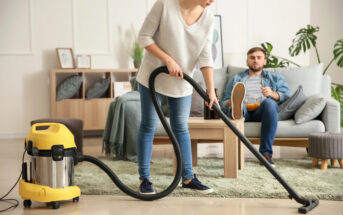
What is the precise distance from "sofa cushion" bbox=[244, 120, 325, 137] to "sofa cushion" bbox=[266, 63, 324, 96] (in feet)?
1.69

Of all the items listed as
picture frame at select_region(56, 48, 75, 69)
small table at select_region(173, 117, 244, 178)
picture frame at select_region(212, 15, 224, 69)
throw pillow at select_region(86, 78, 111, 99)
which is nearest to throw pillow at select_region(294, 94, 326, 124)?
small table at select_region(173, 117, 244, 178)

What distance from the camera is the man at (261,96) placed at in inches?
149

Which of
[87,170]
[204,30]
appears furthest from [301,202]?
[87,170]

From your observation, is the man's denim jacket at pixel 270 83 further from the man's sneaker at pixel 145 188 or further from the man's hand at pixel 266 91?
the man's sneaker at pixel 145 188

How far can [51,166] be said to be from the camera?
2473 mm

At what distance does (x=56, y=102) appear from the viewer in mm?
5883

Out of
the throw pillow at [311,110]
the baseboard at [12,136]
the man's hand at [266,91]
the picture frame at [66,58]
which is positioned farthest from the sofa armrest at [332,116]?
the baseboard at [12,136]

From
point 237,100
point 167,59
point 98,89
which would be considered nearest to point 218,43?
point 98,89

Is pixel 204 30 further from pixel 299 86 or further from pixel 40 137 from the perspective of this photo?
pixel 299 86

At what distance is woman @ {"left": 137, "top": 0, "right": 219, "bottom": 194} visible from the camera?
2.59 metres

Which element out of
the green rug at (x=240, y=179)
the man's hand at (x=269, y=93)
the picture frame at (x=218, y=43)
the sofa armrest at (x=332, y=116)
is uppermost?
the picture frame at (x=218, y=43)

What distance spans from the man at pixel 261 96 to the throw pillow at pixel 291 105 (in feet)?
0.28

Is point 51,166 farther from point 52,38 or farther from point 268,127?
point 52,38

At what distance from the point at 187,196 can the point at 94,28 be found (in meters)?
3.91
